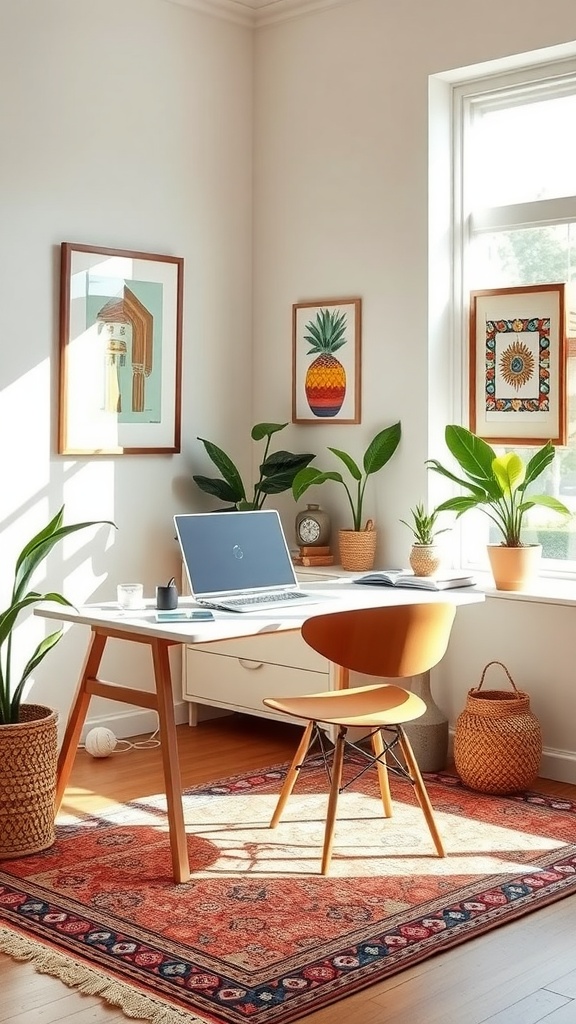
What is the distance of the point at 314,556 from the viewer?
5117mm

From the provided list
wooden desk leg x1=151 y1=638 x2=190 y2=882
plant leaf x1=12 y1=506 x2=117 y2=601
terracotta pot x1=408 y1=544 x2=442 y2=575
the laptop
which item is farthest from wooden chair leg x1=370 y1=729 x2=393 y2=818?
plant leaf x1=12 y1=506 x2=117 y2=601

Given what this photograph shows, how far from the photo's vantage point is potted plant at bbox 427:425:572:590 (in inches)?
174

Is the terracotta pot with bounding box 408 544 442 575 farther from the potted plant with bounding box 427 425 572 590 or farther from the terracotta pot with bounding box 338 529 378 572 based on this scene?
the terracotta pot with bounding box 338 529 378 572

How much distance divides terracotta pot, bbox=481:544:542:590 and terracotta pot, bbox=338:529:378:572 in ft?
2.08

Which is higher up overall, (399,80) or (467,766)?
(399,80)

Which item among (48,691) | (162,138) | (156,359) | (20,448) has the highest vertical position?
(162,138)

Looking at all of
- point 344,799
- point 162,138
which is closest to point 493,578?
point 344,799

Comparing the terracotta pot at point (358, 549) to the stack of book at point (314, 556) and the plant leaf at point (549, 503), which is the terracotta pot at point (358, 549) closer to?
the stack of book at point (314, 556)

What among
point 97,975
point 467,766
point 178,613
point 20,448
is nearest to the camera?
point 97,975

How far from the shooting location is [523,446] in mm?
4770

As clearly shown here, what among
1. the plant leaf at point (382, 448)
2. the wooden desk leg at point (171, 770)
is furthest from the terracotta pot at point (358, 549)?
the wooden desk leg at point (171, 770)

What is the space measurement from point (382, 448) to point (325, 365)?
535mm

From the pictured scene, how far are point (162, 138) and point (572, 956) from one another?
357 centimetres

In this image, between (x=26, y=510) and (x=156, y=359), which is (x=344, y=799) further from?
(x=156, y=359)
